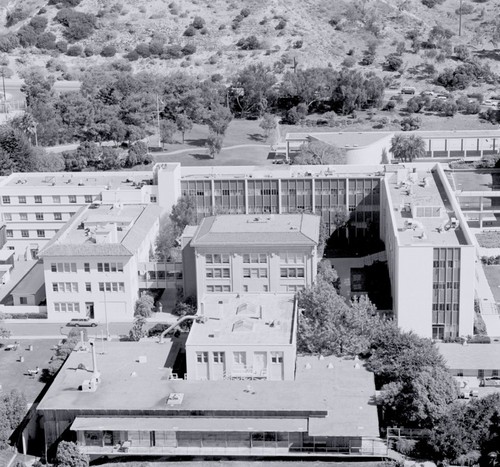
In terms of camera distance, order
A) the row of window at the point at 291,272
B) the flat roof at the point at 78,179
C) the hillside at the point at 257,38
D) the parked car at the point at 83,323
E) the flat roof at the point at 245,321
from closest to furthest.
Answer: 1. the flat roof at the point at 245,321
2. the row of window at the point at 291,272
3. the parked car at the point at 83,323
4. the flat roof at the point at 78,179
5. the hillside at the point at 257,38

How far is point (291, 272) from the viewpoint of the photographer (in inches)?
3538

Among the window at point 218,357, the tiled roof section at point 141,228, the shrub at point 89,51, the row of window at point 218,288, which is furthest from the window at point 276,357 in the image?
the shrub at point 89,51

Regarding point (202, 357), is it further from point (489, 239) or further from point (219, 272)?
point (489, 239)

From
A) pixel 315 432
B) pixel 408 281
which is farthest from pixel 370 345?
pixel 315 432

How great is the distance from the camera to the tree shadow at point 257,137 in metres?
152

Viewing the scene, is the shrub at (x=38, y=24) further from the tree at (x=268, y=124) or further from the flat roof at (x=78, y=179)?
the flat roof at (x=78, y=179)

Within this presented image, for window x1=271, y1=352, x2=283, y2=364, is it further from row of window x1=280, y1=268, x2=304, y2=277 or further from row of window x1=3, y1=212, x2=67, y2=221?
row of window x1=3, y1=212, x2=67, y2=221

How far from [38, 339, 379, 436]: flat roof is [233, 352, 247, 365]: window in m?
1.88

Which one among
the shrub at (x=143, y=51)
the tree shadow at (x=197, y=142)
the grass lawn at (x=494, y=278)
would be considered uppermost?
the shrub at (x=143, y=51)

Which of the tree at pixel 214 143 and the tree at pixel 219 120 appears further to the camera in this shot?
the tree at pixel 219 120

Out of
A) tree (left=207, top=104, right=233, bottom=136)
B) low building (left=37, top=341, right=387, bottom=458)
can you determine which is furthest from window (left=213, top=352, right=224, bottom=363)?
tree (left=207, top=104, right=233, bottom=136)

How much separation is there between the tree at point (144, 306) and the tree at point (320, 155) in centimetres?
4068

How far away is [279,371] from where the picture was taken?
73562mm

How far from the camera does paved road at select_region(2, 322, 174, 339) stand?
88.5 m
